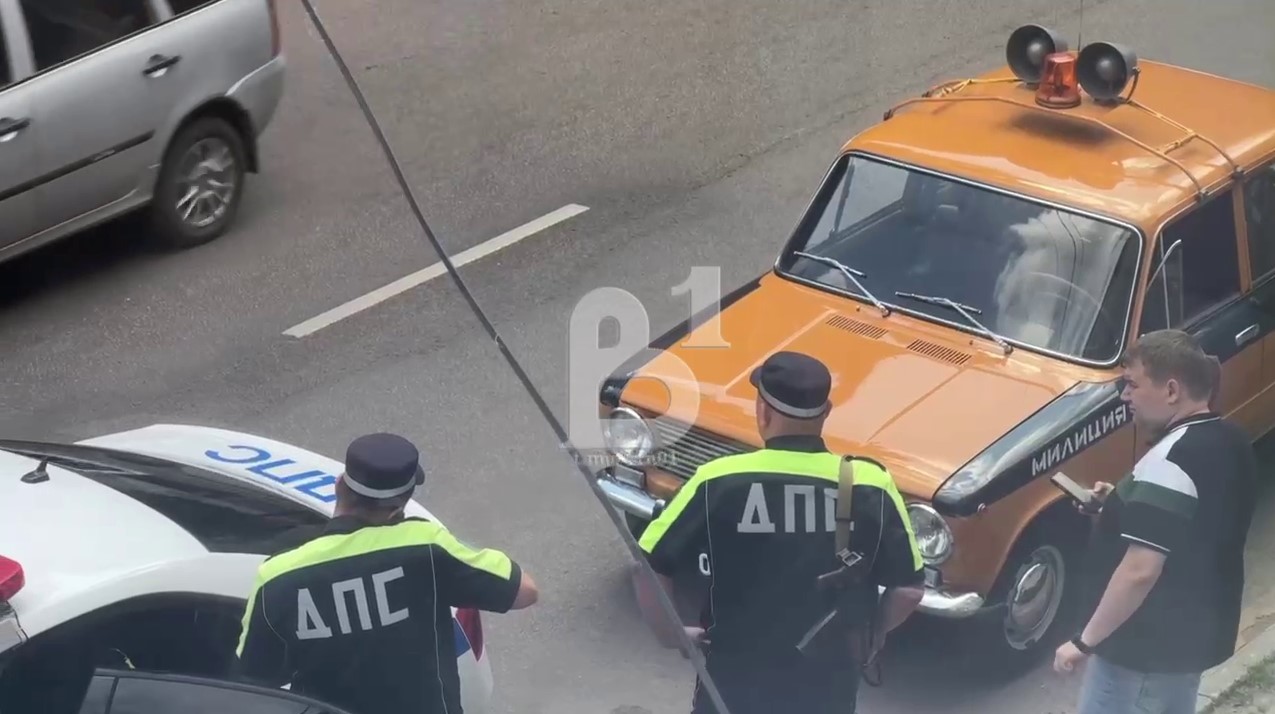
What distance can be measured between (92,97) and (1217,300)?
543cm

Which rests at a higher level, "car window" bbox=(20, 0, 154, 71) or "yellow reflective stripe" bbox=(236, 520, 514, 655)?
"car window" bbox=(20, 0, 154, 71)

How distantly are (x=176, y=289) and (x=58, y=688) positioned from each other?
17.8ft

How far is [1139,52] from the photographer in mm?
12203

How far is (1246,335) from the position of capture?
19.8ft

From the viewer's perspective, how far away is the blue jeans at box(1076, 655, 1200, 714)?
4148 mm

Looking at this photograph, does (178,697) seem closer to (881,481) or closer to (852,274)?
(881,481)

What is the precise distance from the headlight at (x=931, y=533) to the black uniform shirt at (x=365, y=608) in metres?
1.71

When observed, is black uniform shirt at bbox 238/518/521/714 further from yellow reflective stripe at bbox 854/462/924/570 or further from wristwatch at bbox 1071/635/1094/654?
wristwatch at bbox 1071/635/1094/654

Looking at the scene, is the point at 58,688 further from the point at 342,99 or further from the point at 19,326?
the point at 342,99

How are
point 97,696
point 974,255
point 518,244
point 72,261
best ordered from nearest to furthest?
point 97,696 → point 974,255 → point 72,261 → point 518,244

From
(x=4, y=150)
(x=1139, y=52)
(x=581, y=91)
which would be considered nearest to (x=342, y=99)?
(x=581, y=91)

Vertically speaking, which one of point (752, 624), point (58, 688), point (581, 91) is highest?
point (58, 688)

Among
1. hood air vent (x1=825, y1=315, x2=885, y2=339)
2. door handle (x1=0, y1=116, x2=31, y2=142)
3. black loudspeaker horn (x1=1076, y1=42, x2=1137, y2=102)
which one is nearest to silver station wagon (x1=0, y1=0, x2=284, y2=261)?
door handle (x1=0, y1=116, x2=31, y2=142)

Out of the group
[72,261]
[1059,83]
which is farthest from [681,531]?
[72,261]
